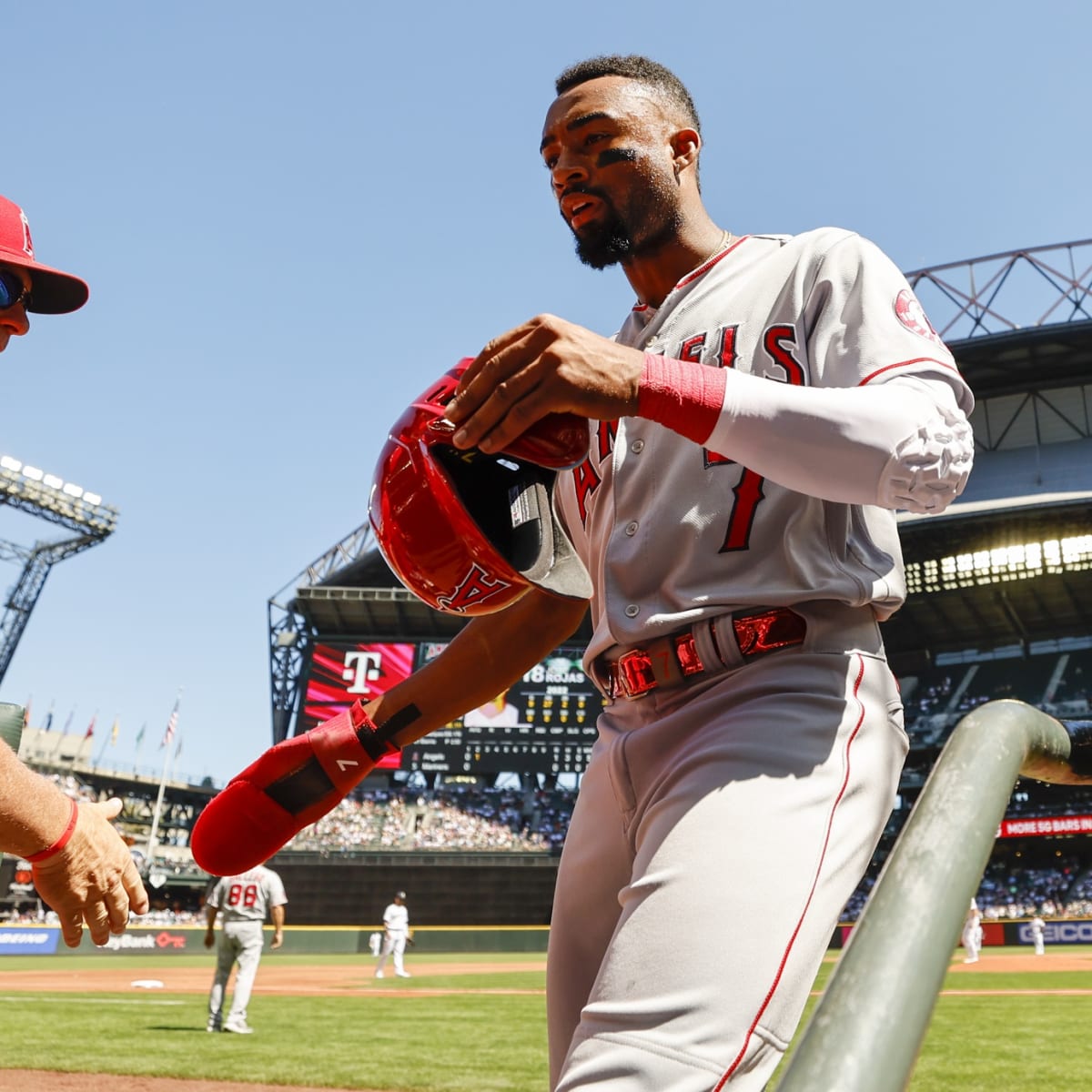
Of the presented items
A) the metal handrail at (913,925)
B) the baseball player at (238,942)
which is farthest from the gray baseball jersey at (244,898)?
the metal handrail at (913,925)

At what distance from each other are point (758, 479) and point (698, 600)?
0.23 metres

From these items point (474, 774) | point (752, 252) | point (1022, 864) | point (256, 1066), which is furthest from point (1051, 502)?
point (752, 252)

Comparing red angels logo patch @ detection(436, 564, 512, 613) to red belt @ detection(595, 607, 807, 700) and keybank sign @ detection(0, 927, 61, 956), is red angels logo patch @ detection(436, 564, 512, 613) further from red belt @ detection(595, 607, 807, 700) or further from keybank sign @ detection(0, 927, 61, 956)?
keybank sign @ detection(0, 927, 61, 956)

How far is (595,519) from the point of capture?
2.09 m

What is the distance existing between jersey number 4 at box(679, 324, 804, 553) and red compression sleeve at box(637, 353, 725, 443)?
190 mm

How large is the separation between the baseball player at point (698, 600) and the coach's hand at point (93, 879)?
0.77 meters

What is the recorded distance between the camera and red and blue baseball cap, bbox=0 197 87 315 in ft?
11.6

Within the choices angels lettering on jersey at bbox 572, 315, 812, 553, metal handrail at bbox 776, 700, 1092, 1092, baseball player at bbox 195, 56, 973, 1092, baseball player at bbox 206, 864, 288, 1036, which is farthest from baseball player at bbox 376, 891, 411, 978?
metal handrail at bbox 776, 700, 1092, 1092

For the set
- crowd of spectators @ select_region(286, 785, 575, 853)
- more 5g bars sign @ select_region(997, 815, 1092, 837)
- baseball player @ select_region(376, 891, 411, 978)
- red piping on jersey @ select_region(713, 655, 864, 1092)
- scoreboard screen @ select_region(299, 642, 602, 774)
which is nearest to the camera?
red piping on jersey @ select_region(713, 655, 864, 1092)

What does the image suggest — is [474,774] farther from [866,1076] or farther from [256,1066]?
[866,1076]

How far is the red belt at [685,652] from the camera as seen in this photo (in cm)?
165

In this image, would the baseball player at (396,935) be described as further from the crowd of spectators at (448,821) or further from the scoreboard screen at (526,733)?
the crowd of spectators at (448,821)

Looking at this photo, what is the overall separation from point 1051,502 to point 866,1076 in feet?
114

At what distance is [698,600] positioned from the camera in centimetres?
169
